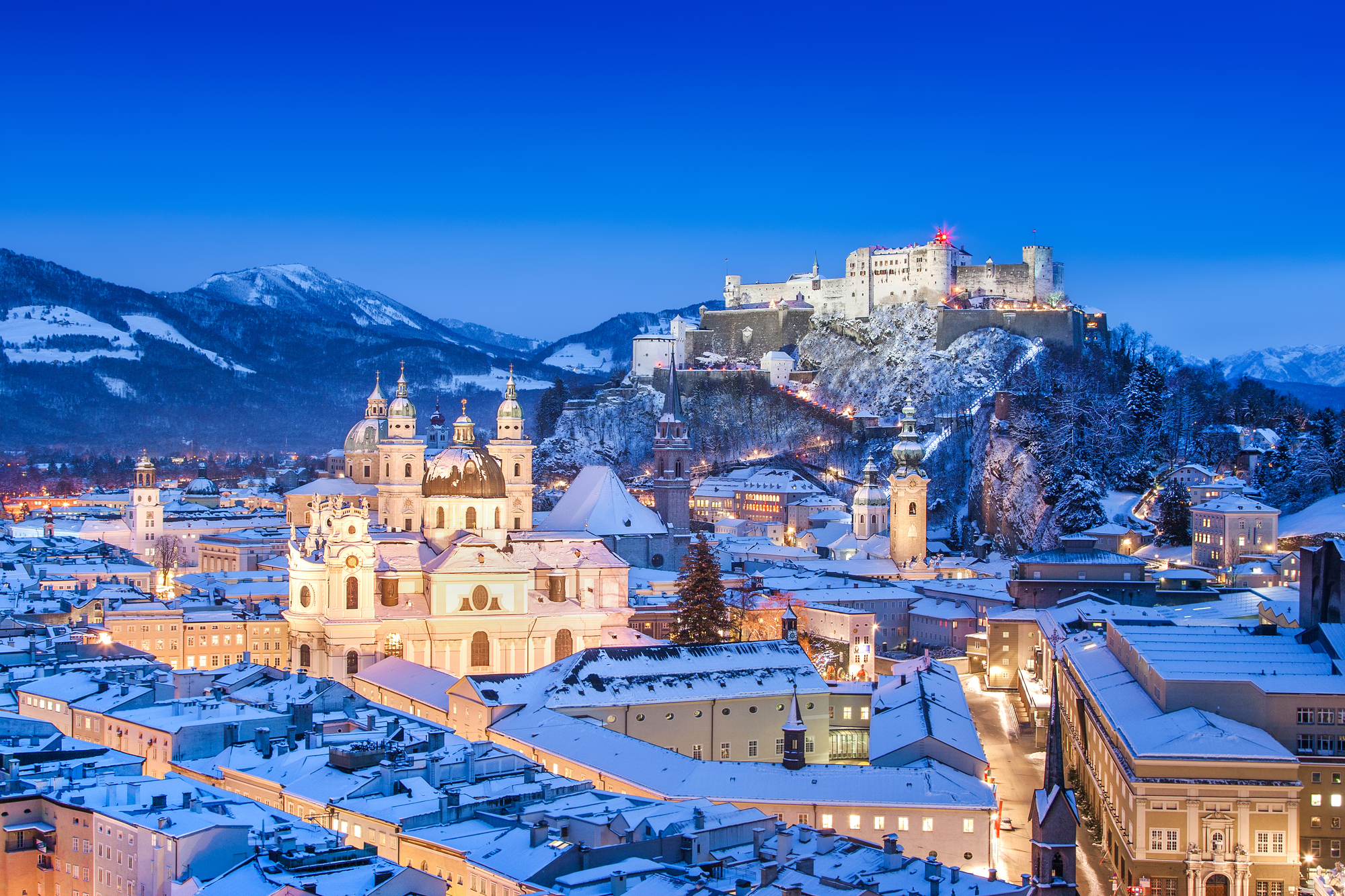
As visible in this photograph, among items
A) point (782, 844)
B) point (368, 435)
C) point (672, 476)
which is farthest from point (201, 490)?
point (782, 844)

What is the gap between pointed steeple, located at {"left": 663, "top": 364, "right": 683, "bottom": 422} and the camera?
339 ft

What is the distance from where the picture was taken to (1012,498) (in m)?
88.8

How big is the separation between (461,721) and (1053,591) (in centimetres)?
3327

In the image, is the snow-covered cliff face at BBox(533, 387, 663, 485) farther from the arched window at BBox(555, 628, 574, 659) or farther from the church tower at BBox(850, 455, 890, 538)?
the arched window at BBox(555, 628, 574, 659)

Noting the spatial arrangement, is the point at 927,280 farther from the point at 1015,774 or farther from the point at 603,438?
the point at 1015,774

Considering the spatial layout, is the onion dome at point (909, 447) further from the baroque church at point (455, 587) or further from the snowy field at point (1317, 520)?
the baroque church at point (455, 587)

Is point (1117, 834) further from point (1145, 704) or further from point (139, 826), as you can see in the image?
point (139, 826)

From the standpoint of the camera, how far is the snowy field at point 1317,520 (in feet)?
226

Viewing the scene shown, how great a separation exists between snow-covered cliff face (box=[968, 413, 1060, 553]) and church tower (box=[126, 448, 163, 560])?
57266mm

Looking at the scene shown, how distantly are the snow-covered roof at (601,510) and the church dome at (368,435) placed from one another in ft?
41.0

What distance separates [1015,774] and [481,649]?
20.8 metres

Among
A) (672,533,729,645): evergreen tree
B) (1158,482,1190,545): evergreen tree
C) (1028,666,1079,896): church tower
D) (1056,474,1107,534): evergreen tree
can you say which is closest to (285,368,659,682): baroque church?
(672,533,729,645): evergreen tree

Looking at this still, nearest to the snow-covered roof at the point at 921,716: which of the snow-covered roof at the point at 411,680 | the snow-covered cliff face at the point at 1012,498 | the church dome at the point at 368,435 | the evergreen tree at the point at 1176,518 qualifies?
the snow-covered roof at the point at 411,680

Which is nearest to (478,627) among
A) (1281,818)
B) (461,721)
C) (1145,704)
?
(461,721)
